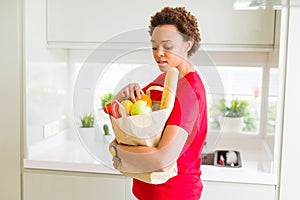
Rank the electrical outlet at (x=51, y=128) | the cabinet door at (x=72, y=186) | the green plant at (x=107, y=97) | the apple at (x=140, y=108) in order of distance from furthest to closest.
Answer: the electrical outlet at (x=51, y=128), the cabinet door at (x=72, y=186), the green plant at (x=107, y=97), the apple at (x=140, y=108)

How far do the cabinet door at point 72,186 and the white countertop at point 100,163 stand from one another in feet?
0.11

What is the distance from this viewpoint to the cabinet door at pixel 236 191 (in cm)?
169

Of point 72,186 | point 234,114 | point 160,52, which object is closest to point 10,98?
point 72,186

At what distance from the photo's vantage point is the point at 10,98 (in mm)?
1871

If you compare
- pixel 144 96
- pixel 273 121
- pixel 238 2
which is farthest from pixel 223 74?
pixel 144 96

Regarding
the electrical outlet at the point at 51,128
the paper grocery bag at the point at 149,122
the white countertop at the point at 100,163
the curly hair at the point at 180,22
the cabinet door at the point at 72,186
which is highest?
the curly hair at the point at 180,22

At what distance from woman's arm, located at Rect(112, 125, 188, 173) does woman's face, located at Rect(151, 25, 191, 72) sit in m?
0.19

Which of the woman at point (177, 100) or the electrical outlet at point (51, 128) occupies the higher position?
the woman at point (177, 100)

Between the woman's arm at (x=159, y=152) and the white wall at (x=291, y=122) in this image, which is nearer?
the woman's arm at (x=159, y=152)

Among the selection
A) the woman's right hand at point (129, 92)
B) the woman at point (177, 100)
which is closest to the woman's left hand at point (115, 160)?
the woman at point (177, 100)

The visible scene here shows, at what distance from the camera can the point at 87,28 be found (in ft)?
6.38

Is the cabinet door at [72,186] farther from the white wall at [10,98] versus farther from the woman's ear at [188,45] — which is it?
the woman's ear at [188,45]

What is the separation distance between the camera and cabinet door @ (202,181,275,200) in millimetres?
1690

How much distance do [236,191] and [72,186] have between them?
71 cm
